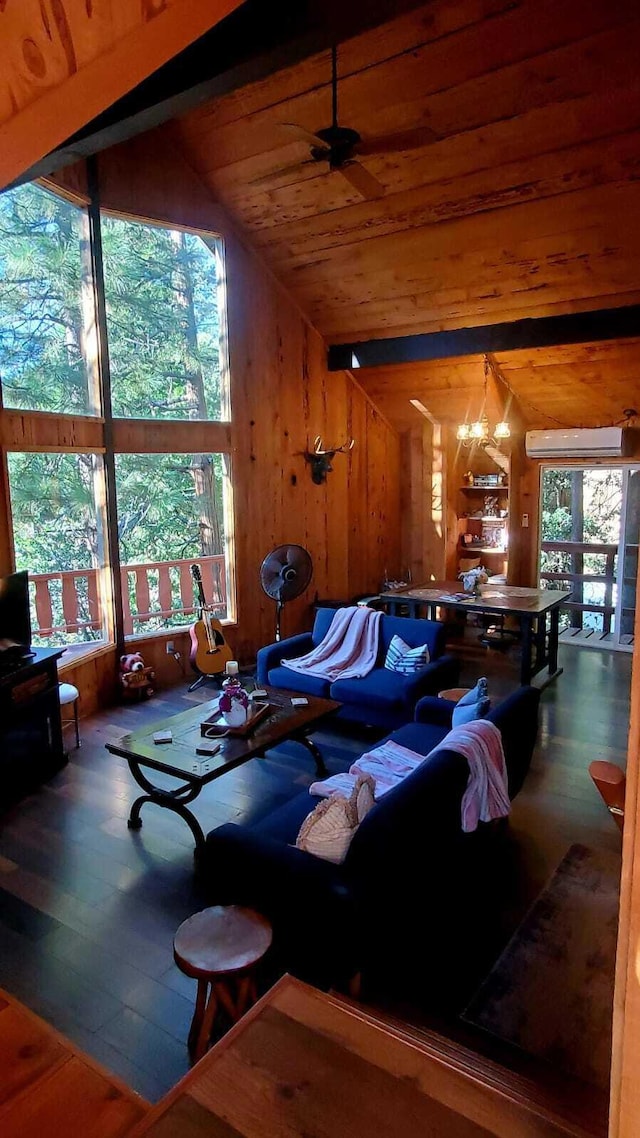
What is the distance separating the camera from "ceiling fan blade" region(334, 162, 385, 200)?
387 cm

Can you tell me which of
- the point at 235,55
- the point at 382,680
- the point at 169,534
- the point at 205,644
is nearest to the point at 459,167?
the point at 235,55

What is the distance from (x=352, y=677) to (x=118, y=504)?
2.62 metres

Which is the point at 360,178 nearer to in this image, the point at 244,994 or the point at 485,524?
the point at 244,994

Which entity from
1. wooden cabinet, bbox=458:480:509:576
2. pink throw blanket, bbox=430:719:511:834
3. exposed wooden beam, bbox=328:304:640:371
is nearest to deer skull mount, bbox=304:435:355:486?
exposed wooden beam, bbox=328:304:640:371

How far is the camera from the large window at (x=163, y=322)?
19.7ft

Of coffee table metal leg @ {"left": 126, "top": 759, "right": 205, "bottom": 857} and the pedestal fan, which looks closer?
coffee table metal leg @ {"left": 126, "top": 759, "right": 205, "bottom": 857}

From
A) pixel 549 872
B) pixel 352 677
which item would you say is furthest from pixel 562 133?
pixel 549 872

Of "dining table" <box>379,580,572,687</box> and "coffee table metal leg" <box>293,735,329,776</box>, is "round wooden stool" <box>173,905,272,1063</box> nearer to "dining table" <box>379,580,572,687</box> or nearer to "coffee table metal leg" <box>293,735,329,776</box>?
"coffee table metal leg" <box>293,735,329,776</box>

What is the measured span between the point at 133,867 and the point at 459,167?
5.12m

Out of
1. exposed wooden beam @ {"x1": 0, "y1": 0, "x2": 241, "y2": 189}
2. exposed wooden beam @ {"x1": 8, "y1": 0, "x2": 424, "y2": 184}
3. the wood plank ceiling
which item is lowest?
exposed wooden beam @ {"x1": 0, "y1": 0, "x2": 241, "y2": 189}

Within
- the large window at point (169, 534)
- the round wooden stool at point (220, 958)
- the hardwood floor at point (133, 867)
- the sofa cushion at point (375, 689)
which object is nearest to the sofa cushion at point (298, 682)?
the sofa cushion at point (375, 689)

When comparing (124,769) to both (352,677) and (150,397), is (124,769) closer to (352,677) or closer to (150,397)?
(352,677)

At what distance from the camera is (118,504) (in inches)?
243

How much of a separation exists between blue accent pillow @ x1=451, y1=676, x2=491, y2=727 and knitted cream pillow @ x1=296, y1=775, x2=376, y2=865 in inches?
38.5
